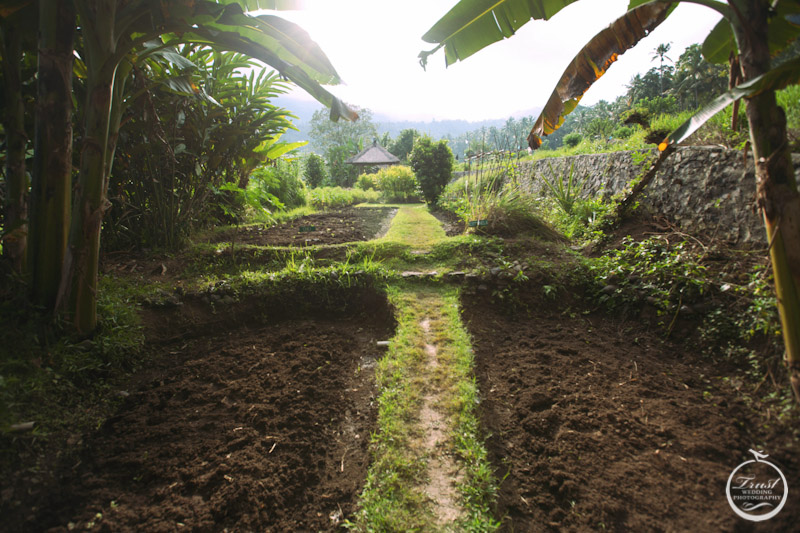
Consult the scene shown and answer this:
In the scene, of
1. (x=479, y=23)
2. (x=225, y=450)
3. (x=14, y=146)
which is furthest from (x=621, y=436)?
(x=14, y=146)

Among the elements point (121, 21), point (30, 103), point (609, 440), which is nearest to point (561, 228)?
point (609, 440)

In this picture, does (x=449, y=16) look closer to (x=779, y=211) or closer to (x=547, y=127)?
(x=547, y=127)

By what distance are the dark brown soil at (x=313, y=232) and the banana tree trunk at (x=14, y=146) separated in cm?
194

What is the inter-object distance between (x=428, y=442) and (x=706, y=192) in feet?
11.7

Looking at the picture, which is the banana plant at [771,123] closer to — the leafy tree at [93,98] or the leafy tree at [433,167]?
the leafy tree at [93,98]

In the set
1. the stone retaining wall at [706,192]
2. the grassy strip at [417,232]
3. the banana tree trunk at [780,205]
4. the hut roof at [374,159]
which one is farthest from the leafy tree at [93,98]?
the hut roof at [374,159]

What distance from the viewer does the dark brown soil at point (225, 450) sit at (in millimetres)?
1251

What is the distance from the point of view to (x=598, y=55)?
233 cm

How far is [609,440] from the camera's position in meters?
1.54

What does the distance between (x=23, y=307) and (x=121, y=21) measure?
171 centimetres

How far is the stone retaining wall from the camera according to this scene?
2.74m

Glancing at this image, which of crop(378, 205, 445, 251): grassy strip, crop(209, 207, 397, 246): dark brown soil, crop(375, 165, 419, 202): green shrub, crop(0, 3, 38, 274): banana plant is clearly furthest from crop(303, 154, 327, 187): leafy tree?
crop(0, 3, 38, 274): banana plant

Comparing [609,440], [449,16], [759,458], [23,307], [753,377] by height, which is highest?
[449,16]

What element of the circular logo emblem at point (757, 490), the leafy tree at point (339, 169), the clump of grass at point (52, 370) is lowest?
the circular logo emblem at point (757, 490)
